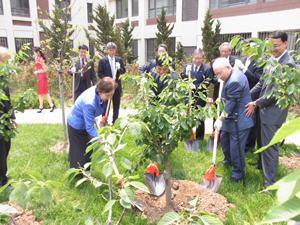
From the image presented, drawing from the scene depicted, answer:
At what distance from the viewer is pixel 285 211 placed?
454 mm

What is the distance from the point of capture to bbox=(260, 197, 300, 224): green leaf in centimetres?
44

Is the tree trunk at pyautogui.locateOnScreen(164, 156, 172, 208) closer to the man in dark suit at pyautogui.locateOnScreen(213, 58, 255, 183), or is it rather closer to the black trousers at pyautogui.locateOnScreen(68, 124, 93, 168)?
the man in dark suit at pyautogui.locateOnScreen(213, 58, 255, 183)

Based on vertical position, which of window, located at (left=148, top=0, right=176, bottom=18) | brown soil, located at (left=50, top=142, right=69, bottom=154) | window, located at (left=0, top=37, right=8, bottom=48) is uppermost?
window, located at (left=148, top=0, right=176, bottom=18)

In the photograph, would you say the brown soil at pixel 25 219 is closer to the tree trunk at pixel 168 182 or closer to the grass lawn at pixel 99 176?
the grass lawn at pixel 99 176

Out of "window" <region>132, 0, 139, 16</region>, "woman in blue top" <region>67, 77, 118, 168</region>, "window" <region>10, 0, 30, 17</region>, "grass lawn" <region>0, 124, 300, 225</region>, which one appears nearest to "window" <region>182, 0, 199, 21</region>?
"window" <region>132, 0, 139, 16</region>

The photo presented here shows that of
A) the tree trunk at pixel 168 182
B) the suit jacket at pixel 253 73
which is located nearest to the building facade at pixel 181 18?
the suit jacket at pixel 253 73

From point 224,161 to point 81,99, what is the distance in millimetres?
2827

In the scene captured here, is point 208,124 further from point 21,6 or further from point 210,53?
point 21,6

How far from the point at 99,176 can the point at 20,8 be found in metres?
20.0

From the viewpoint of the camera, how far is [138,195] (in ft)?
11.6

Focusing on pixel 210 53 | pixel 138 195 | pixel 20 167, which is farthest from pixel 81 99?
pixel 210 53

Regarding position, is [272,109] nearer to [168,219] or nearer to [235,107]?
[235,107]

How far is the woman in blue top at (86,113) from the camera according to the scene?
11.2ft

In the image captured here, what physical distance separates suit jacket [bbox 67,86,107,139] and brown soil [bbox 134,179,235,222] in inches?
48.6
